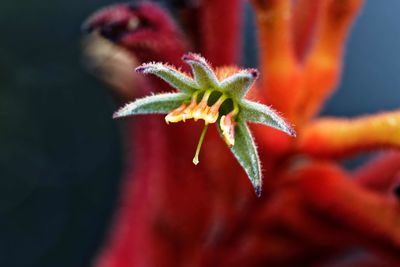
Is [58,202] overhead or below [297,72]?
overhead

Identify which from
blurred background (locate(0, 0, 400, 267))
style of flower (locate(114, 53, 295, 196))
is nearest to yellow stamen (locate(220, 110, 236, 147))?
style of flower (locate(114, 53, 295, 196))

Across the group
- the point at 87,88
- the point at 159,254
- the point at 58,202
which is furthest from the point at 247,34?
the point at 159,254

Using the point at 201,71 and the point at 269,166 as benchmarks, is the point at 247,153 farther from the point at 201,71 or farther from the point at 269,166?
the point at 269,166

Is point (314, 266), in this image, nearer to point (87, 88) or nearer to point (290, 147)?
point (290, 147)

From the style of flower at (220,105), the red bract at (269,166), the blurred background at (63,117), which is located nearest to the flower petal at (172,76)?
the style of flower at (220,105)

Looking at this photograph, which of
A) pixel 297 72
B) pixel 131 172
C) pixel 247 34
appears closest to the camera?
pixel 297 72

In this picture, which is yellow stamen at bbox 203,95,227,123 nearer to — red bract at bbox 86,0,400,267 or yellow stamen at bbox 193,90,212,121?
yellow stamen at bbox 193,90,212,121
